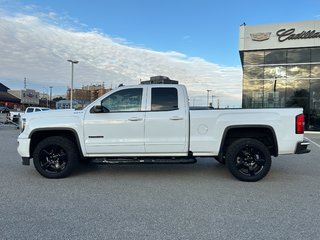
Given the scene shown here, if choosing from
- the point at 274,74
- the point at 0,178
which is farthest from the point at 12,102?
the point at 0,178

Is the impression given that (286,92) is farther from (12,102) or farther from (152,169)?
(12,102)

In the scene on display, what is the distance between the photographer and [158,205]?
5.39 m

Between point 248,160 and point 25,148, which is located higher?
point 25,148

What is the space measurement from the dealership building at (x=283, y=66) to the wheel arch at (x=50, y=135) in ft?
70.9

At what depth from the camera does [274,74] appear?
86.5 feet

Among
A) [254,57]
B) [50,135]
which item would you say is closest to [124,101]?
[50,135]

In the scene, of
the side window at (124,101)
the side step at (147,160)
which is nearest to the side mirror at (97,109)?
the side window at (124,101)

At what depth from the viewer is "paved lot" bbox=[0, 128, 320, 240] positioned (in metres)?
4.31

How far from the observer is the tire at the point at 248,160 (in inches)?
277

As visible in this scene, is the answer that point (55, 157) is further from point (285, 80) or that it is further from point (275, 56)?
point (275, 56)

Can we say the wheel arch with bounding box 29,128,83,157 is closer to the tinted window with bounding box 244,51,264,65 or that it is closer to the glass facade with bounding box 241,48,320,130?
the glass facade with bounding box 241,48,320,130

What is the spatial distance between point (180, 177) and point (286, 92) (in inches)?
828

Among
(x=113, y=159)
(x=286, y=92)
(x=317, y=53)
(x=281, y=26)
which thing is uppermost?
(x=281, y=26)

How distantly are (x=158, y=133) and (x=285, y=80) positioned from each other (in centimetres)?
2143
